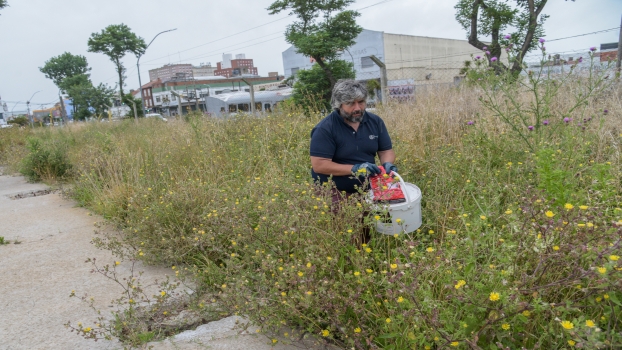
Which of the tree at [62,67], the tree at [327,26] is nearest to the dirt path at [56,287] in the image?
the tree at [327,26]

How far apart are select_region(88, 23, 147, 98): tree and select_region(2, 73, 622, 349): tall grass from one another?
38.6 metres

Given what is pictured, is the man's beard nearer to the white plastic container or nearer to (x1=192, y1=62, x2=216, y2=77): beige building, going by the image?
the white plastic container

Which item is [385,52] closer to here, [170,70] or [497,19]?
[497,19]

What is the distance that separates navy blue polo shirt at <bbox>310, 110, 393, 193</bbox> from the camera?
3.28 meters

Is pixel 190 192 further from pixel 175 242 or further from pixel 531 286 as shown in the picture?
pixel 531 286

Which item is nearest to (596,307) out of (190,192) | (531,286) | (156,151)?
(531,286)

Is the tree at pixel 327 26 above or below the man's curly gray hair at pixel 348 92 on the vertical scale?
above

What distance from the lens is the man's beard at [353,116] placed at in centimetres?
330

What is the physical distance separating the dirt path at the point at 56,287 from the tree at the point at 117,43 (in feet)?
127

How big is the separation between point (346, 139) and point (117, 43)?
41.8m

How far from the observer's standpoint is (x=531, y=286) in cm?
184

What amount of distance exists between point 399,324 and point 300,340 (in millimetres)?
553

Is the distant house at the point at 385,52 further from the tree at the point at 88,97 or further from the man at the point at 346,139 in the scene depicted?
the man at the point at 346,139

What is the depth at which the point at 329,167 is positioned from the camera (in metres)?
3.22
